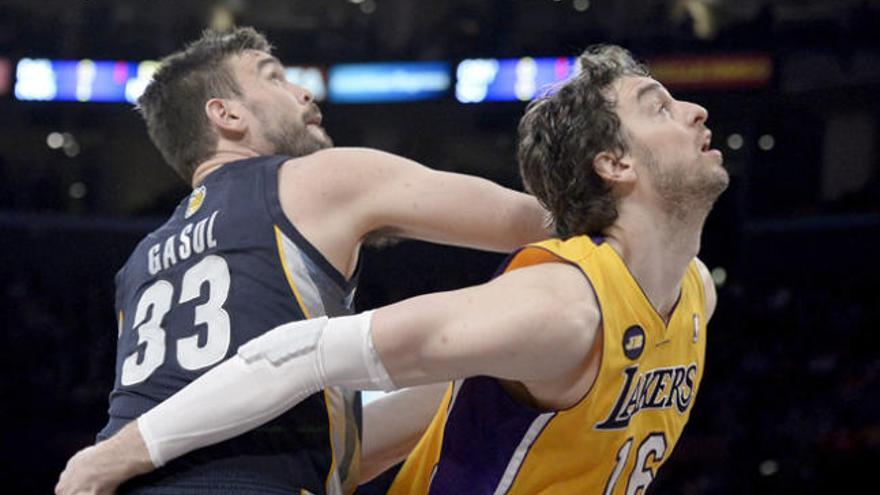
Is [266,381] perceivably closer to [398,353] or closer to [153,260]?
[398,353]

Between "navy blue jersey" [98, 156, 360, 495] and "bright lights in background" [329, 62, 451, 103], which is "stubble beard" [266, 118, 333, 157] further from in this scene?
"bright lights in background" [329, 62, 451, 103]

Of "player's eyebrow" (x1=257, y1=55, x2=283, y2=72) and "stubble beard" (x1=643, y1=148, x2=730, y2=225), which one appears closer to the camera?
"stubble beard" (x1=643, y1=148, x2=730, y2=225)

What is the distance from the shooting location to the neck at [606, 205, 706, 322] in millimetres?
2553

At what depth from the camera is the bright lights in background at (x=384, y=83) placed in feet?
41.4

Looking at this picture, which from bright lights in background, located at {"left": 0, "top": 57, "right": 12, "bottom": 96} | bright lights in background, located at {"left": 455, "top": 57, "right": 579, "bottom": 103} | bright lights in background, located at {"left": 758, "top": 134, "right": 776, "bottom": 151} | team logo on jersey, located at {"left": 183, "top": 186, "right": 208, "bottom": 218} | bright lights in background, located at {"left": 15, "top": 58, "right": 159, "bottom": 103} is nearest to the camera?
team logo on jersey, located at {"left": 183, "top": 186, "right": 208, "bottom": 218}

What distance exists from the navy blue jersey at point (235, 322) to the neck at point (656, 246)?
650 mm

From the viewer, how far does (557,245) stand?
246 cm

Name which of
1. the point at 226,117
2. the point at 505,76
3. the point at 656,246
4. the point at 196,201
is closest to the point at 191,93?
the point at 226,117

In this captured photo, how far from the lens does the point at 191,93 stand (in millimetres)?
3139

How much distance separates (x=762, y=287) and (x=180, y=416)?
34.0 feet

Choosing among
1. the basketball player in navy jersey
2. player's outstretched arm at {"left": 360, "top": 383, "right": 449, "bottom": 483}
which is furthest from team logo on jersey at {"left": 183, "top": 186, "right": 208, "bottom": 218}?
player's outstretched arm at {"left": 360, "top": 383, "right": 449, "bottom": 483}

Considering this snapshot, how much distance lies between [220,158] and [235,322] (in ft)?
2.14

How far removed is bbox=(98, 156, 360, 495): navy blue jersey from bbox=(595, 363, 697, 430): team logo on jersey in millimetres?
625

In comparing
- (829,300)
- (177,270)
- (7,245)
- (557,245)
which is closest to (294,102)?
(177,270)
